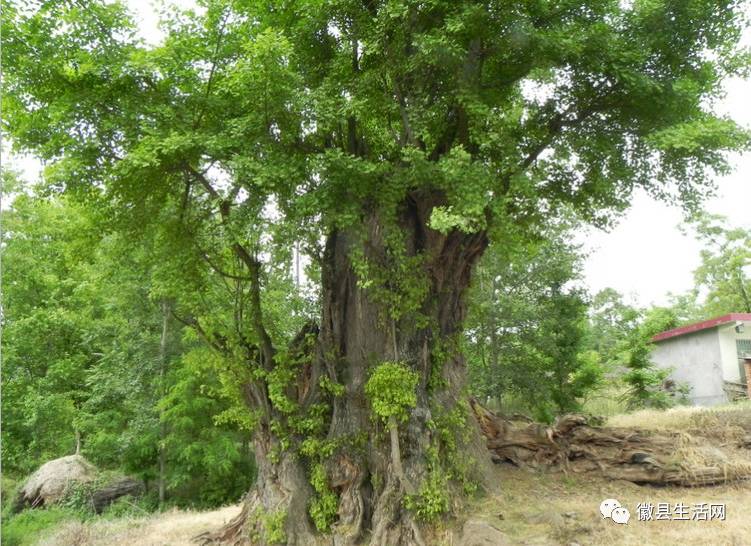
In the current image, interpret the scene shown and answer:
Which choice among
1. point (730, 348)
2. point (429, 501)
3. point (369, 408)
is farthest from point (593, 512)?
point (730, 348)

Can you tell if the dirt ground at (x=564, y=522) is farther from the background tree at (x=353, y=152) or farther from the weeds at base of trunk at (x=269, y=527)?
the weeds at base of trunk at (x=269, y=527)

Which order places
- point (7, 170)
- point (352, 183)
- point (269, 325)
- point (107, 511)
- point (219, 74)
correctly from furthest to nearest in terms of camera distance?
point (7, 170), point (107, 511), point (269, 325), point (219, 74), point (352, 183)

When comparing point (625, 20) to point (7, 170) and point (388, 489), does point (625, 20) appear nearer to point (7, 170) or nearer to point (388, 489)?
point (388, 489)

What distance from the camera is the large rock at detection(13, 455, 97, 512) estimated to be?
14.7 metres

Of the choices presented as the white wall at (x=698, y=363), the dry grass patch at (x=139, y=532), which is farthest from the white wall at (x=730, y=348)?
the dry grass patch at (x=139, y=532)

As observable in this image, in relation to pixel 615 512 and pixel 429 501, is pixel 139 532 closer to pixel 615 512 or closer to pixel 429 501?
pixel 429 501

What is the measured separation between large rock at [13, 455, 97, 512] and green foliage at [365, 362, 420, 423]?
11168mm

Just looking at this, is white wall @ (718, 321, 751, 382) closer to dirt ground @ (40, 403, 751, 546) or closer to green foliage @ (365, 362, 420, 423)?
dirt ground @ (40, 403, 751, 546)

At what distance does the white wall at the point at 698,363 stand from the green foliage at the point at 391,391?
1418 centimetres

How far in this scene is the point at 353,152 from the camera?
8.68 meters

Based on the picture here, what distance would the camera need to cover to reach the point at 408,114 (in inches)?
296

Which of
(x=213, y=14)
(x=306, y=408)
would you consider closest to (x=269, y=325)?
(x=306, y=408)

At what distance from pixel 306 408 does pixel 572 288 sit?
32.3ft

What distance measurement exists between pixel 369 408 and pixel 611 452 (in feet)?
15.4
